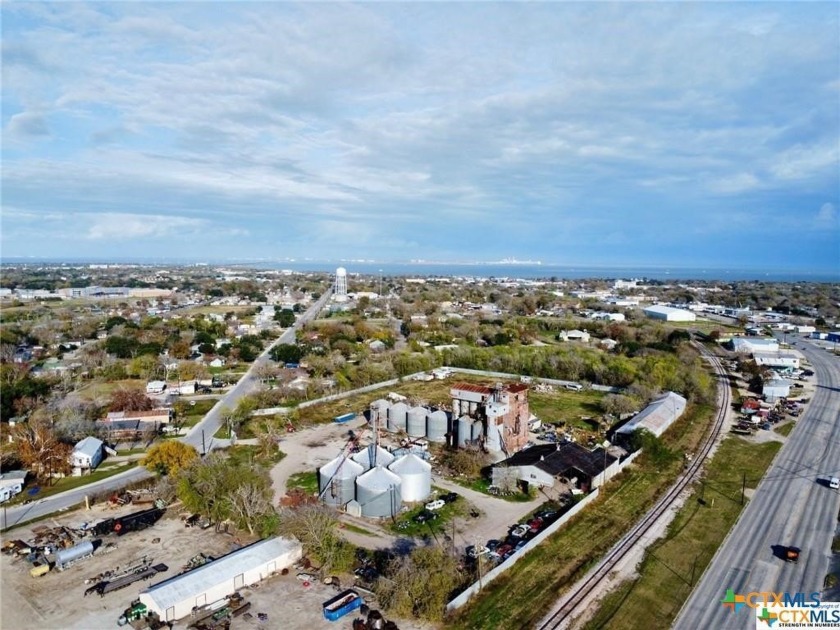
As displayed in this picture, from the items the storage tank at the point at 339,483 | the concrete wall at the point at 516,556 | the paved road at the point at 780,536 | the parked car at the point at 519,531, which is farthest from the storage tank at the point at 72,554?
the paved road at the point at 780,536

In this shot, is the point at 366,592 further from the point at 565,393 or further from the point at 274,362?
the point at 274,362

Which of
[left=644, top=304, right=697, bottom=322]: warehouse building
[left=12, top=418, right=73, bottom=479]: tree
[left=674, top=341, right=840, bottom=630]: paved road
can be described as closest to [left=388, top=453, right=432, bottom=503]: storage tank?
[left=674, top=341, right=840, bottom=630]: paved road

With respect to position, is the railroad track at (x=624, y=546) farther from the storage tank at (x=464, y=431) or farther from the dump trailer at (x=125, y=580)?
the dump trailer at (x=125, y=580)

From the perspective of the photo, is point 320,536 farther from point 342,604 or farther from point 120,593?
point 120,593

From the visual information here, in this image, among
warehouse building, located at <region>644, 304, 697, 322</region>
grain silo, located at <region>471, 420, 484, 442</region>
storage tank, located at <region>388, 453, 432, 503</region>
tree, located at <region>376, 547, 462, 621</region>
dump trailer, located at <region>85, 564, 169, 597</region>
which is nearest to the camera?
A: tree, located at <region>376, 547, 462, 621</region>

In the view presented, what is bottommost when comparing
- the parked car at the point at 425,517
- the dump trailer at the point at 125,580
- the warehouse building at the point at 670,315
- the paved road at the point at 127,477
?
the paved road at the point at 127,477

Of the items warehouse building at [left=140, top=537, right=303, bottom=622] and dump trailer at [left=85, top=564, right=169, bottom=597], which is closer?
warehouse building at [left=140, top=537, right=303, bottom=622]

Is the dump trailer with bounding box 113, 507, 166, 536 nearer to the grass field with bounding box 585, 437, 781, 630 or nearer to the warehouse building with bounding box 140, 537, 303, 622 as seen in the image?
the warehouse building with bounding box 140, 537, 303, 622
